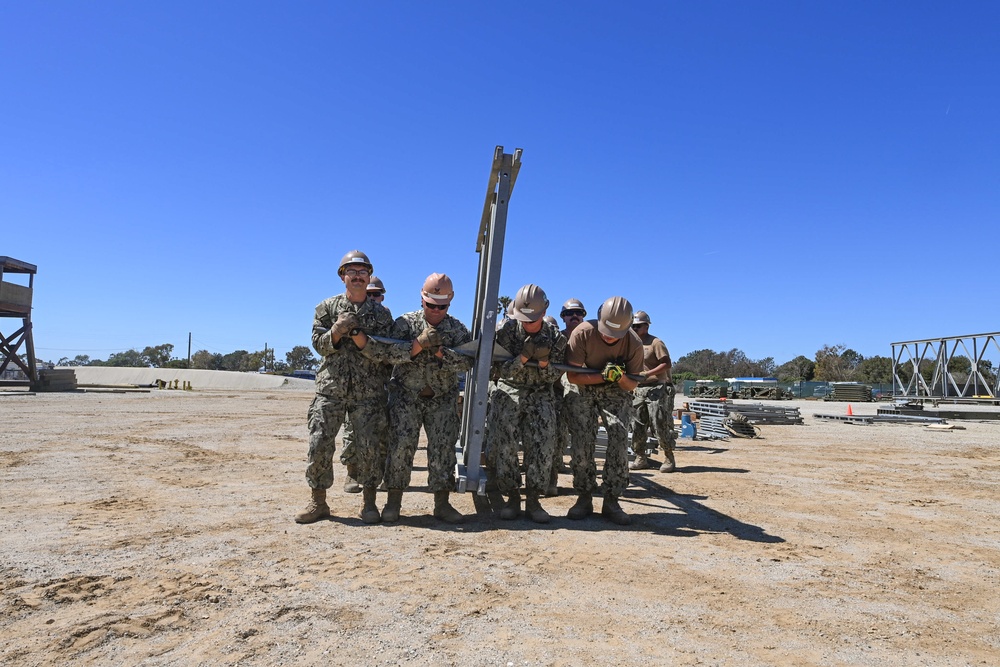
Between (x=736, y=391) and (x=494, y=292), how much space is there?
160ft

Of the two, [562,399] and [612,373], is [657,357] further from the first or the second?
[612,373]

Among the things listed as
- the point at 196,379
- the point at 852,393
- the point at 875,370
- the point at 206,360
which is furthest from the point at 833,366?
the point at 206,360

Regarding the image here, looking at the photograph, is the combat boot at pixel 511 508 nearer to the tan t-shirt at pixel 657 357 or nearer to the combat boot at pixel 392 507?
the combat boot at pixel 392 507

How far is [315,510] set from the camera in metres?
5.17

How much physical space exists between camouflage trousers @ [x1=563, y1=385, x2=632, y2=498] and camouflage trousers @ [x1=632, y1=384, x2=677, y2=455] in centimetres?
331

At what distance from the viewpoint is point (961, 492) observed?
744 cm

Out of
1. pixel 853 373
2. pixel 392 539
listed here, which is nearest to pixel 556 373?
pixel 392 539

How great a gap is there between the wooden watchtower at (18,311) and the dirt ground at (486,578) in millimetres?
26458

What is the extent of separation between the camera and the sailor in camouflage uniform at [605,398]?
18.4ft

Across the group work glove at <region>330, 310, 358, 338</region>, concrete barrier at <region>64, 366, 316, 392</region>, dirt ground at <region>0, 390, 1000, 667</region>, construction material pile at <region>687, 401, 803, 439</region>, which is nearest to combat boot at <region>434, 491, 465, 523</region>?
dirt ground at <region>0, 390, 1000, 667</region>

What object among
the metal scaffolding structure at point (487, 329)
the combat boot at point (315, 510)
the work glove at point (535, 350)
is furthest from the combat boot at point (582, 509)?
the combat boot at point (315, 510)

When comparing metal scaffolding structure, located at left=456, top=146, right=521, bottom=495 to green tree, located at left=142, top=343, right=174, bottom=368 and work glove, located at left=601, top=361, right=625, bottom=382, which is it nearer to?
work glove, located at left=601, top=361, right=625, bottom=382

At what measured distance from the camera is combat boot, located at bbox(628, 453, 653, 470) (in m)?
9.27

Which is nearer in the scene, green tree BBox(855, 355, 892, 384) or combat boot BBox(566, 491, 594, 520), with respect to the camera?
combat boot BBox(566, 491, 594, 520)
